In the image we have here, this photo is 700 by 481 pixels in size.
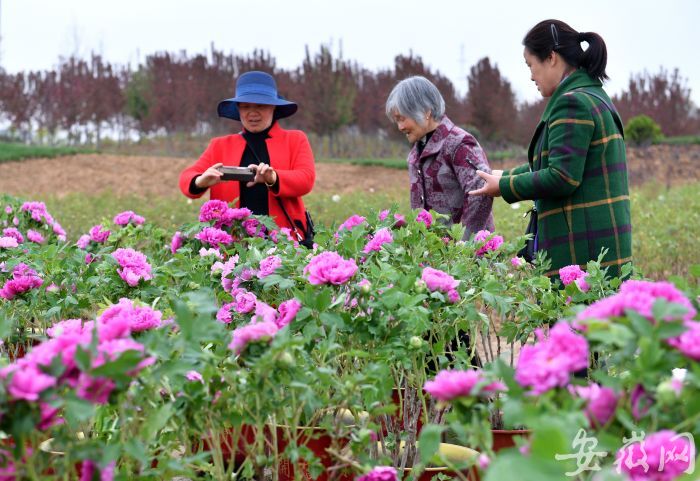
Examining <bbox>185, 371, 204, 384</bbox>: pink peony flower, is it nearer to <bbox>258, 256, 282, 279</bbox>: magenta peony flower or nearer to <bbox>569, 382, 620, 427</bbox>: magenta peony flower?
<bbox>258, 256, 282, 279</bbox>: magenta peony flower

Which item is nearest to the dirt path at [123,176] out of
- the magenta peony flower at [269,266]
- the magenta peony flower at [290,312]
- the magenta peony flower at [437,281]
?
the magenta peony flower at [269,266]

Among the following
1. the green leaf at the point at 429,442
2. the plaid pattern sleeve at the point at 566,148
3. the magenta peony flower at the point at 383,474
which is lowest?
the magenta peony flower at the point at 383,474

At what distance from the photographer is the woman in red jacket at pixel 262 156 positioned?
3367mm

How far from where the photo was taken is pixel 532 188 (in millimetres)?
2471

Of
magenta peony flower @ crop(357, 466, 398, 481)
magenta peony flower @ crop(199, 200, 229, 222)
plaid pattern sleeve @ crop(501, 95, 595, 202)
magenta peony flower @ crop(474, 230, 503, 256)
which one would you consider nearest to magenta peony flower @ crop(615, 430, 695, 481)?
magenta peony flower @ crop(357, 466, 398, 481)

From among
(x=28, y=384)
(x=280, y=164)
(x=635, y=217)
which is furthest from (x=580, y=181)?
(x=635, y=217)

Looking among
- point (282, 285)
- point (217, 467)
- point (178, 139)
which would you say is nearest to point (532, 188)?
point (282, 285)

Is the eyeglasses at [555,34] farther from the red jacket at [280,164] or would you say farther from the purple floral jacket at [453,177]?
the red jacket at [280,164]

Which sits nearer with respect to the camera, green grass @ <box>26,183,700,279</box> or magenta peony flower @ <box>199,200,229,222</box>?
magenta peony flower @ <box>199,200,229,222</box>

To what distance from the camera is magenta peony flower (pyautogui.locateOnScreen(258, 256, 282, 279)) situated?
1899 millimetres

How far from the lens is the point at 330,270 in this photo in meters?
1.48

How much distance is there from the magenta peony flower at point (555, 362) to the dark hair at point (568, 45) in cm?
180

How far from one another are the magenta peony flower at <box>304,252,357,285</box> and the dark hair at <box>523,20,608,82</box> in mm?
1346

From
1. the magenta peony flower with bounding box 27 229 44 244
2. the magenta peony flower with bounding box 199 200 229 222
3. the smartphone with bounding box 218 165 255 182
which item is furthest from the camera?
the magenta peony flower with bounding box 27 229 44 244
